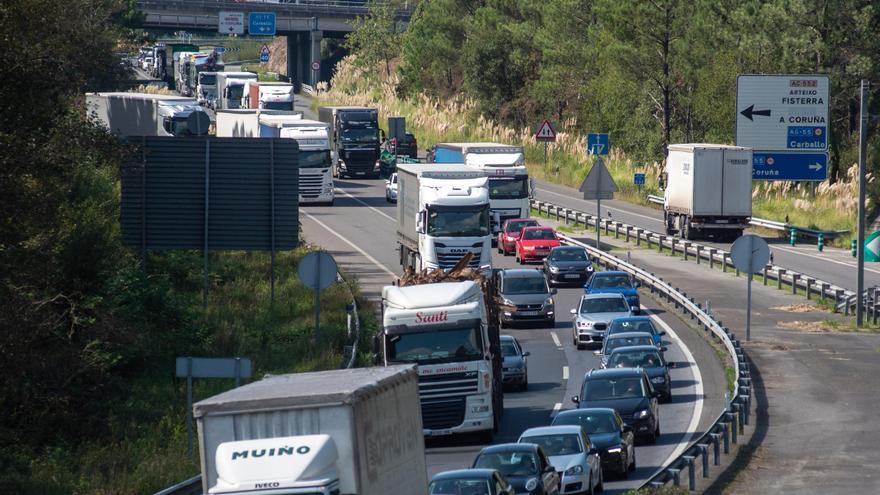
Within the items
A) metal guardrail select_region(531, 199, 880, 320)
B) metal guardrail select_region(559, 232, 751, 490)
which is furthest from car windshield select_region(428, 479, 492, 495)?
metal guardrail select_region(531, 199, 880, 320)

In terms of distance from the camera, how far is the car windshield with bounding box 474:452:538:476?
20.4m

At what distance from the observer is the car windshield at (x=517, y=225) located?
54594 mm

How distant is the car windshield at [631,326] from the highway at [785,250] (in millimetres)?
14056

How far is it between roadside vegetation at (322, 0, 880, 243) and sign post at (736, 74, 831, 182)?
2238cm

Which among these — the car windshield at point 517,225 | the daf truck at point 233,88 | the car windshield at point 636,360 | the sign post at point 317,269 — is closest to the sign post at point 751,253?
the car windshield at point 636,360

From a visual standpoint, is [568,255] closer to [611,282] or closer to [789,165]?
[611,282]

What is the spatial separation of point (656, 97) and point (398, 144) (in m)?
15.9

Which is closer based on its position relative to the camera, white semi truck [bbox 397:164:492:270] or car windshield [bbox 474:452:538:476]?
car windshield [bbox 474:452:538:476]

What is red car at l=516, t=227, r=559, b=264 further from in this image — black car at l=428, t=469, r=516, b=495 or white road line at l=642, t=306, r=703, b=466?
black car at l=428, t=469, r=516, b=495

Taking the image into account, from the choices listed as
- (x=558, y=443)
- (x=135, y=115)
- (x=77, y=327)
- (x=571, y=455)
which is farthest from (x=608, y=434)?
(x=135, y=115)

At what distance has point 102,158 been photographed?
31.5 m

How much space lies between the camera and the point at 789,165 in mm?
40156

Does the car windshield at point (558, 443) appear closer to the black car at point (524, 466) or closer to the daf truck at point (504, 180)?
the black car at point (524, 466)

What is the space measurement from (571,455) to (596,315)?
15.9 metres
